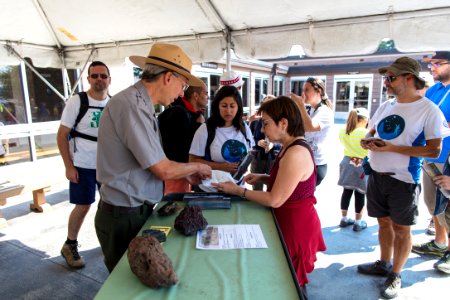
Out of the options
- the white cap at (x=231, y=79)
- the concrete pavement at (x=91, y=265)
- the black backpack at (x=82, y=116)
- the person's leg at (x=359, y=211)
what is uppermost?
the white cap at (x=231, y=79)

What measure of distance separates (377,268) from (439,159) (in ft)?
3.95

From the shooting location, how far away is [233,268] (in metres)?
1.10

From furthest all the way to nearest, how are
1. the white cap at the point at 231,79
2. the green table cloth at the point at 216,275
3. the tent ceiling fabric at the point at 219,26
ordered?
the white cap at the point at 231,79
the tent ceiling fabric at the point at 219,26
the green table cloth at the point at 216,275

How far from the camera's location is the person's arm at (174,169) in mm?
1425

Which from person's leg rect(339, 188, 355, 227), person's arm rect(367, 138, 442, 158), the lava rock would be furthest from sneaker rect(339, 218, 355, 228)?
the lava rock

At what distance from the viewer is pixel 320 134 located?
3.12 metres

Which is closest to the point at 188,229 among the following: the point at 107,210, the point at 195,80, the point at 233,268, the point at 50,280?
the point at 233,268

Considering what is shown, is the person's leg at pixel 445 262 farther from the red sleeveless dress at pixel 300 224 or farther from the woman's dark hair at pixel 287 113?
the woman's dark hair at pixel 287 113

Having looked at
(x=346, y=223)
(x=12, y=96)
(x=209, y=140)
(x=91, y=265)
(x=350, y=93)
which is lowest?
(x=91, y=265)

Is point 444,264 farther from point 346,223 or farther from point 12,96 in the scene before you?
point 12,96

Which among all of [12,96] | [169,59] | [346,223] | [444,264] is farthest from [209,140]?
[12,96]

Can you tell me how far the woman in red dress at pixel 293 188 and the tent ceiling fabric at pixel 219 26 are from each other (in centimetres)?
178

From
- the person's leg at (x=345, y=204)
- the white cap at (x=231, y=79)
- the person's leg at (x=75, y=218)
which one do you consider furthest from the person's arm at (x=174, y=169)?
the person's leg at (x=345, y=204)

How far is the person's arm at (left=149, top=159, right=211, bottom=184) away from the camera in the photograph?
4.67ft
